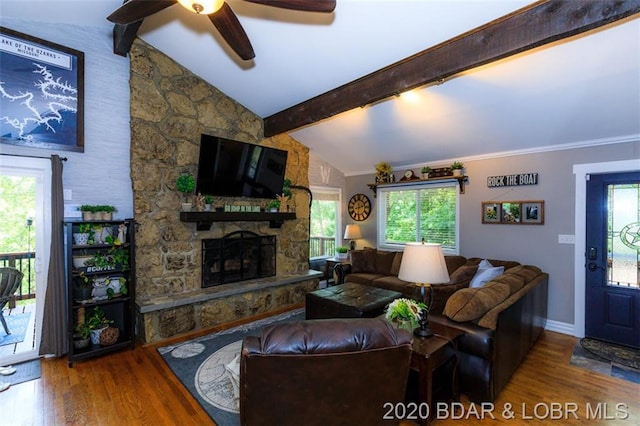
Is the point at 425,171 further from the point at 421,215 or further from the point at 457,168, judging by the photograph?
the point at 421,215

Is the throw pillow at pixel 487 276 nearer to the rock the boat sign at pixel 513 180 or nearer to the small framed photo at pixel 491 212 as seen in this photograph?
the small framed photo at pixel 491 212

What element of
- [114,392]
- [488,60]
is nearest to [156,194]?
[114,392]

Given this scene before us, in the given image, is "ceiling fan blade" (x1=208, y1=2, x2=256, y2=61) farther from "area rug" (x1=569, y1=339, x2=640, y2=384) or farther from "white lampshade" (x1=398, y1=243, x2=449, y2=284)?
"area rug" (x1=569, y1=339, x2=640, y2=384)

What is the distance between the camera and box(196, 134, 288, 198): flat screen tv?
13.7ft

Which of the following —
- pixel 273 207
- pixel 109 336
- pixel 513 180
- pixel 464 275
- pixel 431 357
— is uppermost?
pixel 513 180

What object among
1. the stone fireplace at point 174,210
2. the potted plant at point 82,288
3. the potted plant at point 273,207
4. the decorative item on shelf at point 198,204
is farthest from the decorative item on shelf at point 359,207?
the potted plant at point 82,288

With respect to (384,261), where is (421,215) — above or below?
above

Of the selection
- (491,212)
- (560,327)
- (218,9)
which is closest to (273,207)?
(218,9)

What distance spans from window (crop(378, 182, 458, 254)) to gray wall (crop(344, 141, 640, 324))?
1.02ft

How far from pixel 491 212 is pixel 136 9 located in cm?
483

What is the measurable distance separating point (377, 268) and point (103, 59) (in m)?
4.91

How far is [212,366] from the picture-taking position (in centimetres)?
298

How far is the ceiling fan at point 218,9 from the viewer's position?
1.88m

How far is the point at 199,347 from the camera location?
3.40 m
